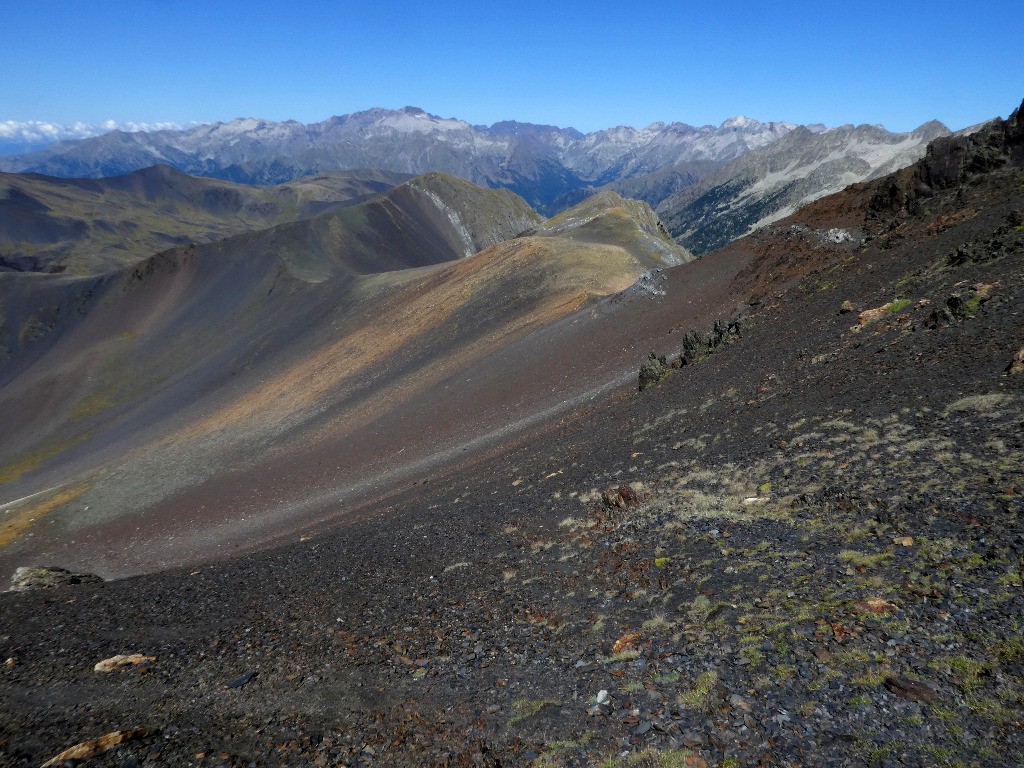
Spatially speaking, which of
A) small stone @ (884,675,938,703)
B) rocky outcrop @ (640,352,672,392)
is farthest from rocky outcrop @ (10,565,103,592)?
small stone @ (884,675,938,703)

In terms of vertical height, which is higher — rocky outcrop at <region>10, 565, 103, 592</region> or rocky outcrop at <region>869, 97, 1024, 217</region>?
rocky outcrop at <region>869, 97, 1024, 217</region>

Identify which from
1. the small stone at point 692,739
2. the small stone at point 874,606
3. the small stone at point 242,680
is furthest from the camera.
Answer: the small stone at point 242,680

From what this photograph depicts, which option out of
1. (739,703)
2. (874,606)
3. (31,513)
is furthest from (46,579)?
(31,513)

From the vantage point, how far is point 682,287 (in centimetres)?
3978

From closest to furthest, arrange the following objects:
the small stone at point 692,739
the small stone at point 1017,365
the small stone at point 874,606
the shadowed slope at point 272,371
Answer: the small stone at point 692,739 < the small stone at point 874,606 < the small stone at point 1017,365 < the shadowed slope at point 272,371

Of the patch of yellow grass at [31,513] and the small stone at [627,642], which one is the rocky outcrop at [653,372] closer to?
the small stone at [627,642]

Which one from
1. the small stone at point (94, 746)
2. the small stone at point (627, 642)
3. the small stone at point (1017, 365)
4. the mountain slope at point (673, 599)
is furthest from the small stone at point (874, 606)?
the small stone at point (94, 746)

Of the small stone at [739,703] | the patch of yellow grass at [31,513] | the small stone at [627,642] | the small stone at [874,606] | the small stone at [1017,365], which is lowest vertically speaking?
the small stone at [627,642]

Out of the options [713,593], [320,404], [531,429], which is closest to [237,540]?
[531,429]

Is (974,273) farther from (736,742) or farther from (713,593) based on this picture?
(736,742)

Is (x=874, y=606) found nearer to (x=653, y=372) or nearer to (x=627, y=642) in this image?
(x=627, y=642)

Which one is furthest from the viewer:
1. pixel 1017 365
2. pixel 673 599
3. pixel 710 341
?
pixel 710 341

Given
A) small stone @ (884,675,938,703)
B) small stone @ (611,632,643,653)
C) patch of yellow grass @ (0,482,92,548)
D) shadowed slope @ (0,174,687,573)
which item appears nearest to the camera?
small stone @ (884,675,938,703)

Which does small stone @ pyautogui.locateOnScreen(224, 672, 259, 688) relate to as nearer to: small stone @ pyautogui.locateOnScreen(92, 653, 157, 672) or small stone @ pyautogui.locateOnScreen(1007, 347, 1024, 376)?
small stone @ pyautogui.locateOnScreen(92, 653, 157, 672)
